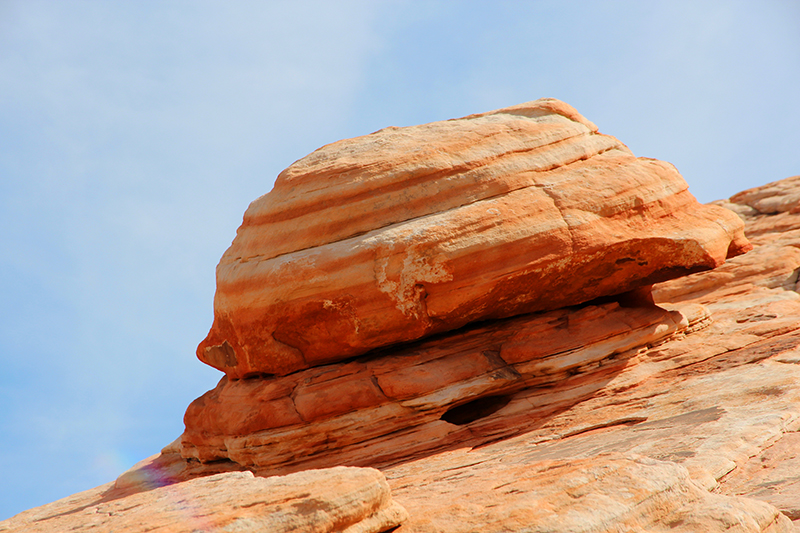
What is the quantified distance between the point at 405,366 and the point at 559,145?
543 cm

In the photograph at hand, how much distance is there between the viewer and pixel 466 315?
457 inches

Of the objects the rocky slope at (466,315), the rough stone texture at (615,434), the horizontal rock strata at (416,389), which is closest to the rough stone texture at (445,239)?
the rocky slope at (466,315)

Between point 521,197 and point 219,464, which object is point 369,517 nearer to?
point 521,197

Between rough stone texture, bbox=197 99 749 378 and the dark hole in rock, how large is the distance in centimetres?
164

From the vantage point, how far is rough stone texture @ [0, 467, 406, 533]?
500 centimetres

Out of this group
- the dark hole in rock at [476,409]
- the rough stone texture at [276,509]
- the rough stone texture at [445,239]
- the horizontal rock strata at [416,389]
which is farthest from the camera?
the dark hole in rock at [476,409]

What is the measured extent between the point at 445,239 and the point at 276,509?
6583 mm

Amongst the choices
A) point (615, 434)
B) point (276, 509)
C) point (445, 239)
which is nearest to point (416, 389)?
point (445, 239)

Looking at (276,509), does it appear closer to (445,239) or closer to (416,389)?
(416,389)

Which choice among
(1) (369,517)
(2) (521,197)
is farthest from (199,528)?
(2) (521,197)

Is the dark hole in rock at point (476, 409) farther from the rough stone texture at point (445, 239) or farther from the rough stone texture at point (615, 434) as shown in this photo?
the rough stone texture at point (445, 239)

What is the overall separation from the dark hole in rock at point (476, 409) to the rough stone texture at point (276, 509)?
6.22 metres

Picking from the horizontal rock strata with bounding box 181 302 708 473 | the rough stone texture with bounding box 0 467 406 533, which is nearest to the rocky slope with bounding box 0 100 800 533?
the horizontal rock strata with bounding box 181 302 708 473

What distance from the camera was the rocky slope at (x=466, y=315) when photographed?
1091 cm
